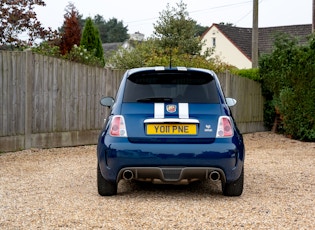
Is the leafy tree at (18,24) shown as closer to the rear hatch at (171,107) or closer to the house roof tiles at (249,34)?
the rear hatch at (171,107)

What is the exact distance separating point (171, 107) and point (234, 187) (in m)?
1.18

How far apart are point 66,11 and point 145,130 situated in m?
28.5

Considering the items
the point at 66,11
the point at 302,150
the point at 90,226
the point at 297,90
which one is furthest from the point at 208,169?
the point at 66,11

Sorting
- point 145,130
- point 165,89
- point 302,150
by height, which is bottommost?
point 302,150

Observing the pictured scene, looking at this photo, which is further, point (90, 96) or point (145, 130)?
point (90, 96)

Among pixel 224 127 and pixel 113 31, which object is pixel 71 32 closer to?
pixel 224 127

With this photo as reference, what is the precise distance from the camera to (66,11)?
3394 centimetres

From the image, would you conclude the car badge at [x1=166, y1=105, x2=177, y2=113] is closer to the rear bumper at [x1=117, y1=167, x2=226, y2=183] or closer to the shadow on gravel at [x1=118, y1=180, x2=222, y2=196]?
the rear bumper at [x1=117, y1=167, x2=226, y2=183]

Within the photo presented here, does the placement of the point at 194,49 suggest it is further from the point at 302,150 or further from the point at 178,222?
the point at 178,222

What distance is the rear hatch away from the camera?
648 cm

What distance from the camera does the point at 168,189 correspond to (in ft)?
24.4

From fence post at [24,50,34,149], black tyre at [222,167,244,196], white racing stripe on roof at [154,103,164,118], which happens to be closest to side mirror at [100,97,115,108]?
white racing stripe on roof at [154,103,164,118]

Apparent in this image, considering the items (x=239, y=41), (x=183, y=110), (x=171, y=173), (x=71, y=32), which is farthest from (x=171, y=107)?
(x=239, y=41)

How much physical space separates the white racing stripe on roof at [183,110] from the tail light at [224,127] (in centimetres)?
38
